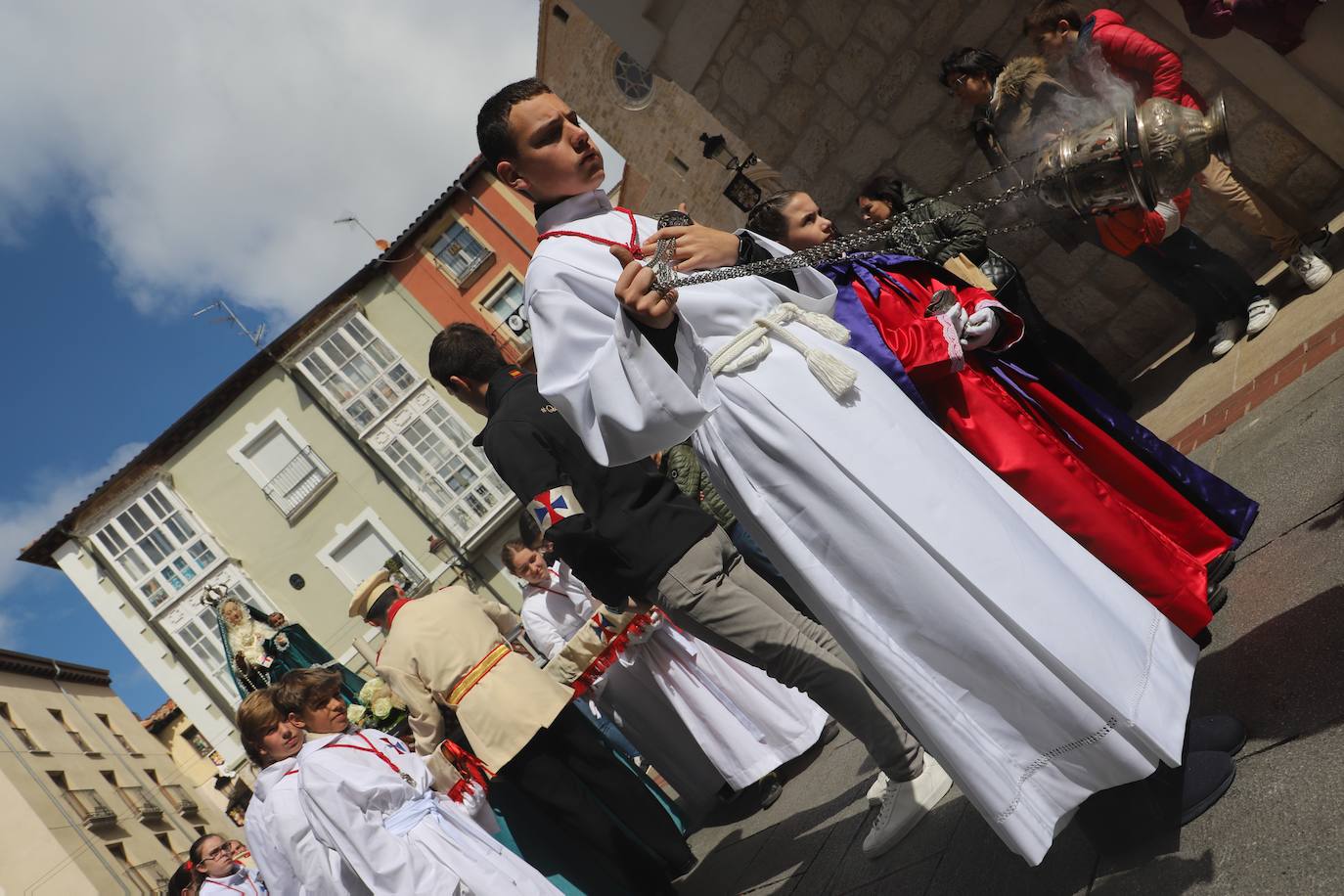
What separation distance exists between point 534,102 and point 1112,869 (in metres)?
2.52

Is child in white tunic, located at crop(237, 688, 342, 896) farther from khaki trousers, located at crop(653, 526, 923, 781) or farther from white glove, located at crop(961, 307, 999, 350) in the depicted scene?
white glove, located at crop(961, 307, 999, 350)

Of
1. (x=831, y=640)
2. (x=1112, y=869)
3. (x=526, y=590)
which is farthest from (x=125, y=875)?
(x=1112, y=869)

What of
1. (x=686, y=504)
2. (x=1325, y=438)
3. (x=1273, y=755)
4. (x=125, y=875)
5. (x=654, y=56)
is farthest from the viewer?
(x=125, y=875)

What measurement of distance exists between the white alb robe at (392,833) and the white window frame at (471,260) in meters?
28.2

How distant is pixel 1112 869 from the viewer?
7.87 ft

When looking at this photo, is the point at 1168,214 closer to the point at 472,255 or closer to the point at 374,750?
the point at 374,750

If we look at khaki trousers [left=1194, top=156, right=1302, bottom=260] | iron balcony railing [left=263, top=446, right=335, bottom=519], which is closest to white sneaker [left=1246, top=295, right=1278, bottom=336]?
khaki trousers [left=1194, top=156, right=1302, bottom=260]

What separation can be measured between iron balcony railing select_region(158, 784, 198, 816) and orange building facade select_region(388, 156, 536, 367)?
16.9 metres

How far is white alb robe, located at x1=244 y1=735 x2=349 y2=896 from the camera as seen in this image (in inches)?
159

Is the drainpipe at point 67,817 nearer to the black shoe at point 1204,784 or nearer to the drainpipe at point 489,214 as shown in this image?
the drainpipe at point 489,214

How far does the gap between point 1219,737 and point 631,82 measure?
13133 mm

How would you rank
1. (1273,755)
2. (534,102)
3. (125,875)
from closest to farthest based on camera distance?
(1273,755) < (534,102) < (125,875)

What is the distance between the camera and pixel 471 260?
3138 cm

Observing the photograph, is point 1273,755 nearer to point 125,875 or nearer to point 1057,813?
point 1057,813
